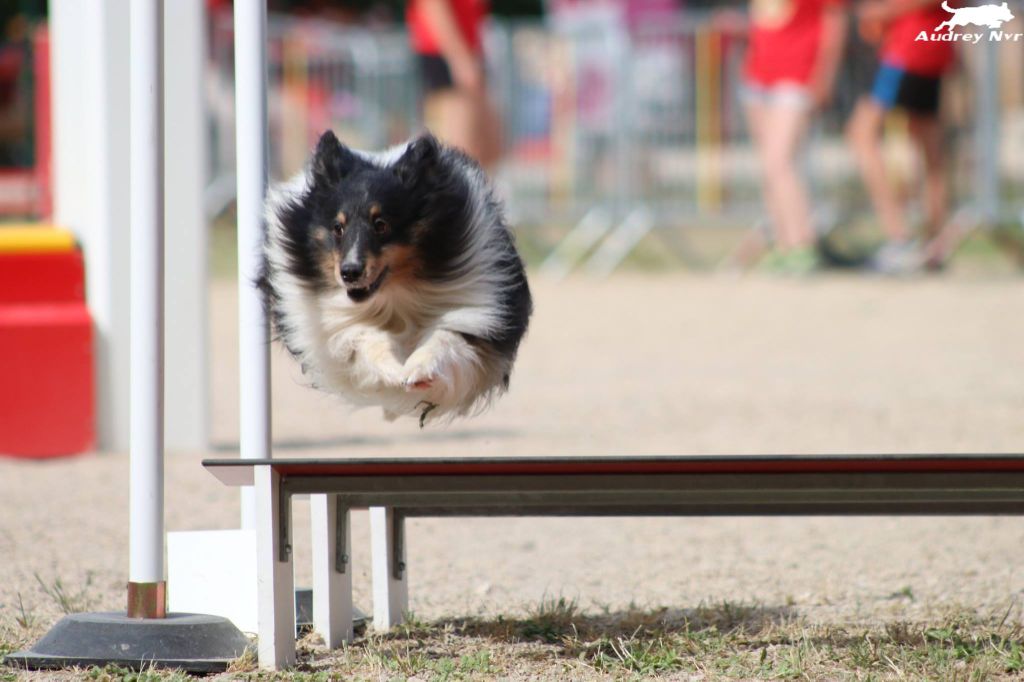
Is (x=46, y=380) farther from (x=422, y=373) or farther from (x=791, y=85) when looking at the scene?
(x=791, y=85)

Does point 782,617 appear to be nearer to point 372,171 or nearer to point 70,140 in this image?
point 372,171

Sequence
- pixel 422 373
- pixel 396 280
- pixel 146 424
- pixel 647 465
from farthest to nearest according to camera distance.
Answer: pixel 396 280 < pixel 422 373 < pixel 146 424 < pixel 647 465

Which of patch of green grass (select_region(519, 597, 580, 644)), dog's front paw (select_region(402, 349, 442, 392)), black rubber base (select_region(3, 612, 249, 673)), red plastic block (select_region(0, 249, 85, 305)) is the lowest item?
patch of green grass (select_region(519, 597, 580, 644))

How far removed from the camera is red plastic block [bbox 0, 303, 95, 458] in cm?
643

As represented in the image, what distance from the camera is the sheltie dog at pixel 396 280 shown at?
13.2 ft

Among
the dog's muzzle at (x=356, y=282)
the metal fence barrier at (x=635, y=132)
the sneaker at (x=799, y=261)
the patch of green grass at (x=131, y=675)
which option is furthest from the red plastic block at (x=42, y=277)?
the metal fence barrier at (x=635, y=132)

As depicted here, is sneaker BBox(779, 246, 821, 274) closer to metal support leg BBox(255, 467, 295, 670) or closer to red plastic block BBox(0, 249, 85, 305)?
red plastic block BBox(0, 249, 85, 305)

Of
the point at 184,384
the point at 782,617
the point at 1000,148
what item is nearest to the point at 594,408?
the point at 184,384

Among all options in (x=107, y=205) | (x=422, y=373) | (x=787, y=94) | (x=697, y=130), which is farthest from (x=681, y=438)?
(x=697, y=130)

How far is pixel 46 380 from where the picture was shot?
255 inches

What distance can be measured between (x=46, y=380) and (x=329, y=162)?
9.45 feet

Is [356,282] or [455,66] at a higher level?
[455,66]

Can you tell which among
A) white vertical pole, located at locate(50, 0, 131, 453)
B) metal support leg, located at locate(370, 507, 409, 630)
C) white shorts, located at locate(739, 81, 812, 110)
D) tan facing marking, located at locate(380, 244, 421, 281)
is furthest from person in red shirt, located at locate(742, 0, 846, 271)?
metal support leg, located at locate(370, 507, 409, 630)

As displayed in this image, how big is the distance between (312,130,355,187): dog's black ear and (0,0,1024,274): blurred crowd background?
21.9ft
